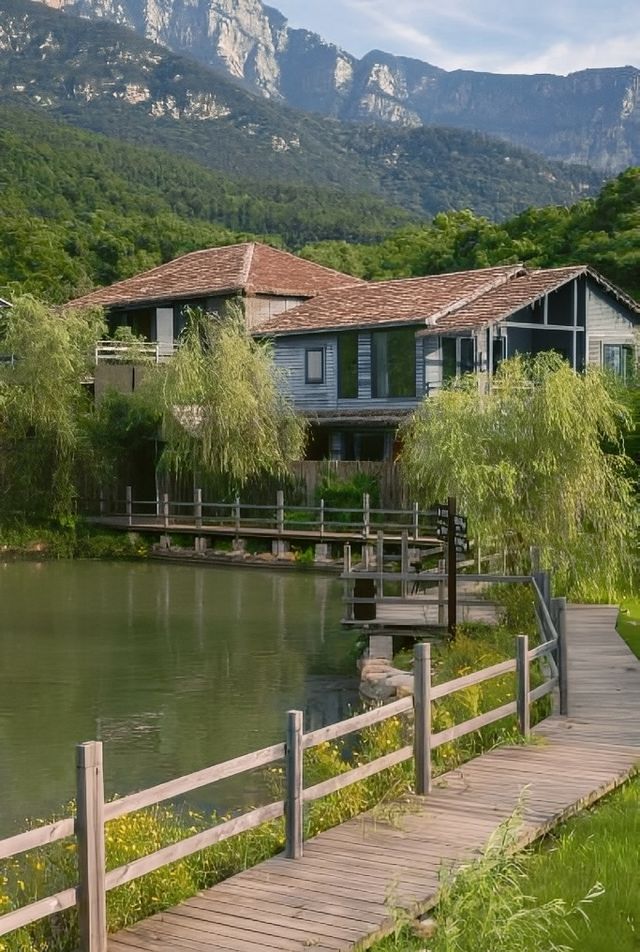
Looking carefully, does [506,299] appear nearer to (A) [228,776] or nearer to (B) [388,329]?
(B) [388,329]

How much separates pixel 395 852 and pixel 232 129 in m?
154

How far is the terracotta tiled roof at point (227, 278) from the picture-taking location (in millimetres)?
47594

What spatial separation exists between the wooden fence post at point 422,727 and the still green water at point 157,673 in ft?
10.5

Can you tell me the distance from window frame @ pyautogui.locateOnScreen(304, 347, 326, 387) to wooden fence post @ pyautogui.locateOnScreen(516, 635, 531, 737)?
29942 millimetres

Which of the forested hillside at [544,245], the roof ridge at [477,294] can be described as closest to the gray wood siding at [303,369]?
the roof ridge at [477,294]

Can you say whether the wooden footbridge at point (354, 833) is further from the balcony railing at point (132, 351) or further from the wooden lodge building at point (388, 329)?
the balcony railing at point (132, 351)

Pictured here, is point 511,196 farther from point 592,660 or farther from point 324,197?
point 592,660

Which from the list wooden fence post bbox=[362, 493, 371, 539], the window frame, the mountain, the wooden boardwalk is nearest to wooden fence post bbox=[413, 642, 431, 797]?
the wooden boardwalk

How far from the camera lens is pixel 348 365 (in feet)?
139

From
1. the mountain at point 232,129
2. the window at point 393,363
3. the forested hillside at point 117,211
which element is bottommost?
the window at point 393,363

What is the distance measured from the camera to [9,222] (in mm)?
71500

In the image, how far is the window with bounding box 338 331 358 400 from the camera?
42.1 meters

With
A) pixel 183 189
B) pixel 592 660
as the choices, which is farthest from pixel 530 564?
pixel 183 189

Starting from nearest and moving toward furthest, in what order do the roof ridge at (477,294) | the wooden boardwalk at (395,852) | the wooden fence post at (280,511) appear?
the wooden boardwalk at (395,852)
the wooden fence post at (280,511)
the roof ridge at (477,294)
